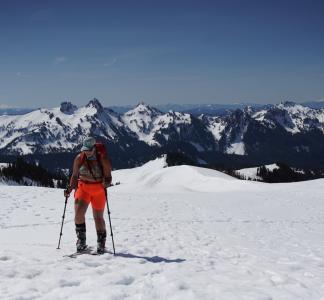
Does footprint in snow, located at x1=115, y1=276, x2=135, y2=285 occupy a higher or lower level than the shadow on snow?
higher

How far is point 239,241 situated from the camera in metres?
18.7

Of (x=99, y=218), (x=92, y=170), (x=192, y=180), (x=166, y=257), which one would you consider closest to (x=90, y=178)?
(x=92, y=170)

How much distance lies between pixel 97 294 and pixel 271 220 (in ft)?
69.9

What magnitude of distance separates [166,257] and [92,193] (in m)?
3.29

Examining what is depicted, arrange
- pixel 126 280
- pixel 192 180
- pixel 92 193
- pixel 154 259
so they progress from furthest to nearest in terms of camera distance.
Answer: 1. pixel 192 180
2. pixel 92 193
3. pixel 154 259
4. pixel 126 280

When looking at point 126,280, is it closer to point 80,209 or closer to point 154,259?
point 154,259

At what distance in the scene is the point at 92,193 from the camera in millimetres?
13484

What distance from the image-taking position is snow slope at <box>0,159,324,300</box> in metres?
9.45

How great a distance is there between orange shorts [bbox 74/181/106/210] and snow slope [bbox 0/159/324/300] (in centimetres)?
181

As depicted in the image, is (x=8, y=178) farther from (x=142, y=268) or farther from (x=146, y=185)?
(x=142, y=268)

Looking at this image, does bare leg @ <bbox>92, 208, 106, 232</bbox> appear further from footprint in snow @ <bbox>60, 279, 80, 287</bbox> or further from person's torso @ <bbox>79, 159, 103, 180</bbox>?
footprint in snow @ <bbox>60, 279, 80, 287</bbox>

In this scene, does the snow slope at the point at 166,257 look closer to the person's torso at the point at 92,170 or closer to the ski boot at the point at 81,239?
the ski boot at the point at 81,239

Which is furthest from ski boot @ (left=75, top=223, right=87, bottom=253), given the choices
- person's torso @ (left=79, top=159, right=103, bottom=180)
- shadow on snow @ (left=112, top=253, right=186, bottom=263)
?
person's torso @ (left=79, top=159, right=103, bottom=180)

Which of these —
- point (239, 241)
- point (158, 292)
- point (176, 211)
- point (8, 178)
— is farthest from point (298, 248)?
point (8, 178)
